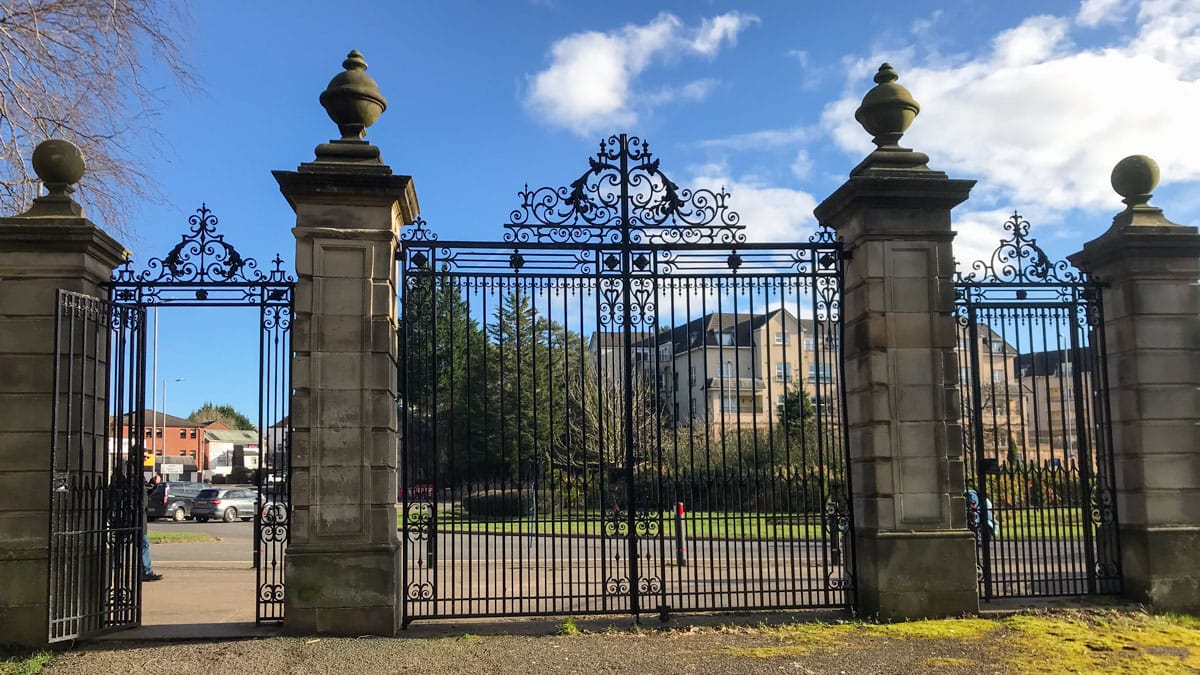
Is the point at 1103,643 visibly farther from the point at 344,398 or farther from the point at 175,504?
the point at 175,504

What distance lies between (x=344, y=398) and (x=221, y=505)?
3082cm

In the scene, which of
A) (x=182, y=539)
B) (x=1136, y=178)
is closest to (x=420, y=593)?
(x=1136, y=178)

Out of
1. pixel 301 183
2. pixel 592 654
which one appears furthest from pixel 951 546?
pixel 301 183

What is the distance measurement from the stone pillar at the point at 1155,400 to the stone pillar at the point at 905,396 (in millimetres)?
2097

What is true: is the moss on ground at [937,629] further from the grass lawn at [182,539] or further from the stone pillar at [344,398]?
the grass lawn at [182,539]

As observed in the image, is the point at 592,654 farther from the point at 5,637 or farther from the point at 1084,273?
the point at 1084,273

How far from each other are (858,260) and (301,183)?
17.8ft

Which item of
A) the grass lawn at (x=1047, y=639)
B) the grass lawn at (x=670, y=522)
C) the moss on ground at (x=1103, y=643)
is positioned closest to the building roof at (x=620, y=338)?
the grass lawn at (x=670, y=522)

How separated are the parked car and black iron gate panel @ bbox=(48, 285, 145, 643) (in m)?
29.0

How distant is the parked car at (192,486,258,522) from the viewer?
35156 mm

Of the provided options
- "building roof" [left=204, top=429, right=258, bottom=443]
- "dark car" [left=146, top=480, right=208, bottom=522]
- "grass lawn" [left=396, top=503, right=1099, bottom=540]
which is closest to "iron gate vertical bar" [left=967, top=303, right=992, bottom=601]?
"grass lawn" [left=396, top=503, right=1099, bottom=540]

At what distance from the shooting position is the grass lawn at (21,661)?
6859 mm

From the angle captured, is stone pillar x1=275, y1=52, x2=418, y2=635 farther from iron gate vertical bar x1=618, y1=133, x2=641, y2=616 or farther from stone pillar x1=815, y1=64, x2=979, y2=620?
stone pillar x1=815, y1=64, x2=979, y2=620

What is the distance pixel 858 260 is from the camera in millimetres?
8867
